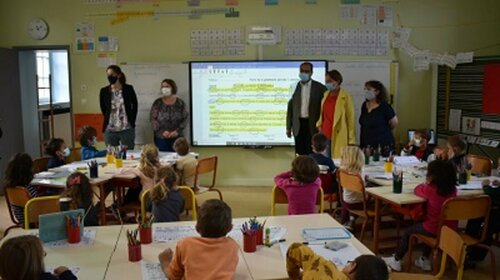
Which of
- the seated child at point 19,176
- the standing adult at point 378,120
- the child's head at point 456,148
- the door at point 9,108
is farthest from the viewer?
the door at point 9,108

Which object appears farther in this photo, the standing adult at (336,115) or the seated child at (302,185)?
the standing adult at (336,115)

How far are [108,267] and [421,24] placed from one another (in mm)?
5892

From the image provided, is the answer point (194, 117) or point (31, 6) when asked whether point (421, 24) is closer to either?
point (194, 117)

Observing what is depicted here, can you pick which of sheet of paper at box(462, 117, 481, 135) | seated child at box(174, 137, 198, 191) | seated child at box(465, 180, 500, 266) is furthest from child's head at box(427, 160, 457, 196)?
sheet of paper at box(462, 117, 481, 135)

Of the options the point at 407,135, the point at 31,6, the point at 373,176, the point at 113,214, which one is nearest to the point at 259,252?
the point at 373,176

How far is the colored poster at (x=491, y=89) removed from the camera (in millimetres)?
6188

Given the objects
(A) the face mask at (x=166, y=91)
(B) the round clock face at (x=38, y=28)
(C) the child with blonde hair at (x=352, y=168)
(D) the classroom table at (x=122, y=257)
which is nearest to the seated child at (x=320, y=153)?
(C) the child with blonde hair at (x=352, y=168)

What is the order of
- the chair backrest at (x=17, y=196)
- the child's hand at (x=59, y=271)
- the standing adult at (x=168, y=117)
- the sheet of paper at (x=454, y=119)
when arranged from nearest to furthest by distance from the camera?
the child's hand at (x=59, y=271), the chair backrest at (x=17, y=196), the standing adult at (x=168, y=117), the sheet of paper at (x=454, y=119)

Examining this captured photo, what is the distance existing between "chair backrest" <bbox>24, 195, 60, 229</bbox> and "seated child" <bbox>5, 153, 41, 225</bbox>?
85 cm

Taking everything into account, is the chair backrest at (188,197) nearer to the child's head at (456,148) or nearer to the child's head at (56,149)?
the child's head at (56,149)

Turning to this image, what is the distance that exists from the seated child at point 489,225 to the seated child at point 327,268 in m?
2.29

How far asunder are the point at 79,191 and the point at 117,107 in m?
A: 3.05

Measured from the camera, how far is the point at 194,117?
7023 mm

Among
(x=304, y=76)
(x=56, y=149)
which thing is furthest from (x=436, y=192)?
(x=56, y=149)
